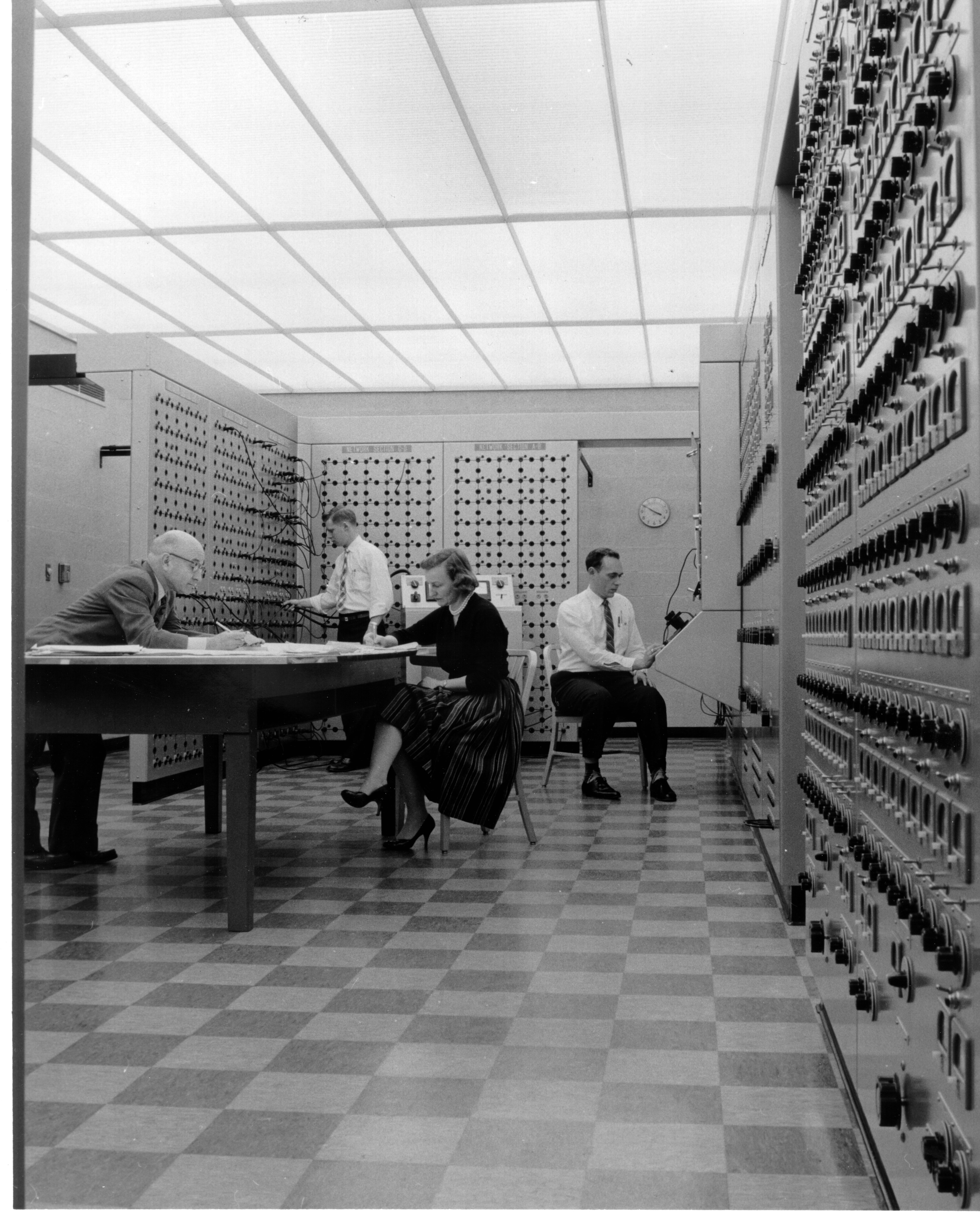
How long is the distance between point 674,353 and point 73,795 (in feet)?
24.5

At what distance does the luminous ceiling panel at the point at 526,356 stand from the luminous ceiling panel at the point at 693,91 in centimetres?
305

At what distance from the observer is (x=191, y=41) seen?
5270 millimetres

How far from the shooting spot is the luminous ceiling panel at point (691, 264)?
7.45 metres

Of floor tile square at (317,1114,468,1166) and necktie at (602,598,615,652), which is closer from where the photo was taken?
floor tile square at (317,1114,468,1166)

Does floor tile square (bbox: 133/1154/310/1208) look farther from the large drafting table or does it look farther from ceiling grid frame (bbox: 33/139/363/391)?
ceiling grid frame (bbox: 33/139/363/391)

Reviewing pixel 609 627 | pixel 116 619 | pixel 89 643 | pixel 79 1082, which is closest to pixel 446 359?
pixel 609 627

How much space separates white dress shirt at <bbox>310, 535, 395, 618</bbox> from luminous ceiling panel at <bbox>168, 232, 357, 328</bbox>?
2.14 meters

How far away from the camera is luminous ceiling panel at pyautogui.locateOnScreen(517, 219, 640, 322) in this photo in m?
7.52

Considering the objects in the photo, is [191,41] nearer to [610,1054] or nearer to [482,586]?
[482,586]

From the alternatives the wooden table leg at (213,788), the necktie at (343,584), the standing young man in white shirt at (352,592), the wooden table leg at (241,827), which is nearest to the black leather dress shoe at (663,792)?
the standing young man in white shirt at (352,592)

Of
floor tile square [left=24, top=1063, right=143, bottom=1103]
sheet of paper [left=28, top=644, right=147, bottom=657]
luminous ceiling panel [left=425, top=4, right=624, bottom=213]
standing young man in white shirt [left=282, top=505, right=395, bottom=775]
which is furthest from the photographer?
standing young man in white shirt [left=282, top=505, right=395, bottom=775]

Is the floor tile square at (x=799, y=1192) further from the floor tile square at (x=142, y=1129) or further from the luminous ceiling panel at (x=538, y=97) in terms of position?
the luminous ceiling panel at (x=538, y=97)

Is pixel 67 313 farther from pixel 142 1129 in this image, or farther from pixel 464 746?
pixel 142 1129

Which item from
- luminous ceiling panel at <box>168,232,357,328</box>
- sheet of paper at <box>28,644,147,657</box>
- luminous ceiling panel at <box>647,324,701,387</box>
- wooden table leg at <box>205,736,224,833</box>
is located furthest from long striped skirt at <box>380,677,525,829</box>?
luminous ceiling panel at <box>647,324,701,387</box>
